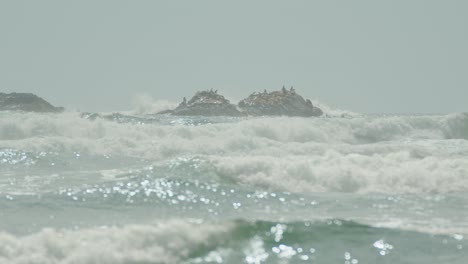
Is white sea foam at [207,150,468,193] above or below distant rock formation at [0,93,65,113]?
below

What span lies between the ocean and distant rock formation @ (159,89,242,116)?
21893mm

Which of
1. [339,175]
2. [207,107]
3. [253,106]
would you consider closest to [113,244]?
[339,175]

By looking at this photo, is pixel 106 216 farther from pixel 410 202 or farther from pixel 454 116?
pixel 454 116

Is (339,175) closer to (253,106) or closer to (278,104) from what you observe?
(278,104)

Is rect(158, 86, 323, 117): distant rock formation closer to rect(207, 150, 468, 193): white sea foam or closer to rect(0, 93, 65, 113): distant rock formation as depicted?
rect(0, 93, 65, 113): distant rock formation

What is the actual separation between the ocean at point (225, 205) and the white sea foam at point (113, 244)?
0.05 ft

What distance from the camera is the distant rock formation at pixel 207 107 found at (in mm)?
45094

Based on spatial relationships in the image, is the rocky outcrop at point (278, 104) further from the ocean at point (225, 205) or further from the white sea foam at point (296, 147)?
the ocean at point (225, 205)

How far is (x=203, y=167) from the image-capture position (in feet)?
50.4

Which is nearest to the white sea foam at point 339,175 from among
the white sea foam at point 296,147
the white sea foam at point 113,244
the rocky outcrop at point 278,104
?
the white sea foam at point 296,147

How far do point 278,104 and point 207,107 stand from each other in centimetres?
434

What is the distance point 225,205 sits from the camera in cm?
1208

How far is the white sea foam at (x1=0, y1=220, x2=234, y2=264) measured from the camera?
792 centimetres

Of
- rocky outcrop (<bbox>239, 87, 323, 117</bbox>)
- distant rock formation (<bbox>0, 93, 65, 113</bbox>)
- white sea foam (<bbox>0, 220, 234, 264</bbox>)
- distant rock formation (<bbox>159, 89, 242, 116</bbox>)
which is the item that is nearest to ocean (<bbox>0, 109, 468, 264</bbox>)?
white sea foam (<bbox>0, 220, 234, 264</bbox>)
